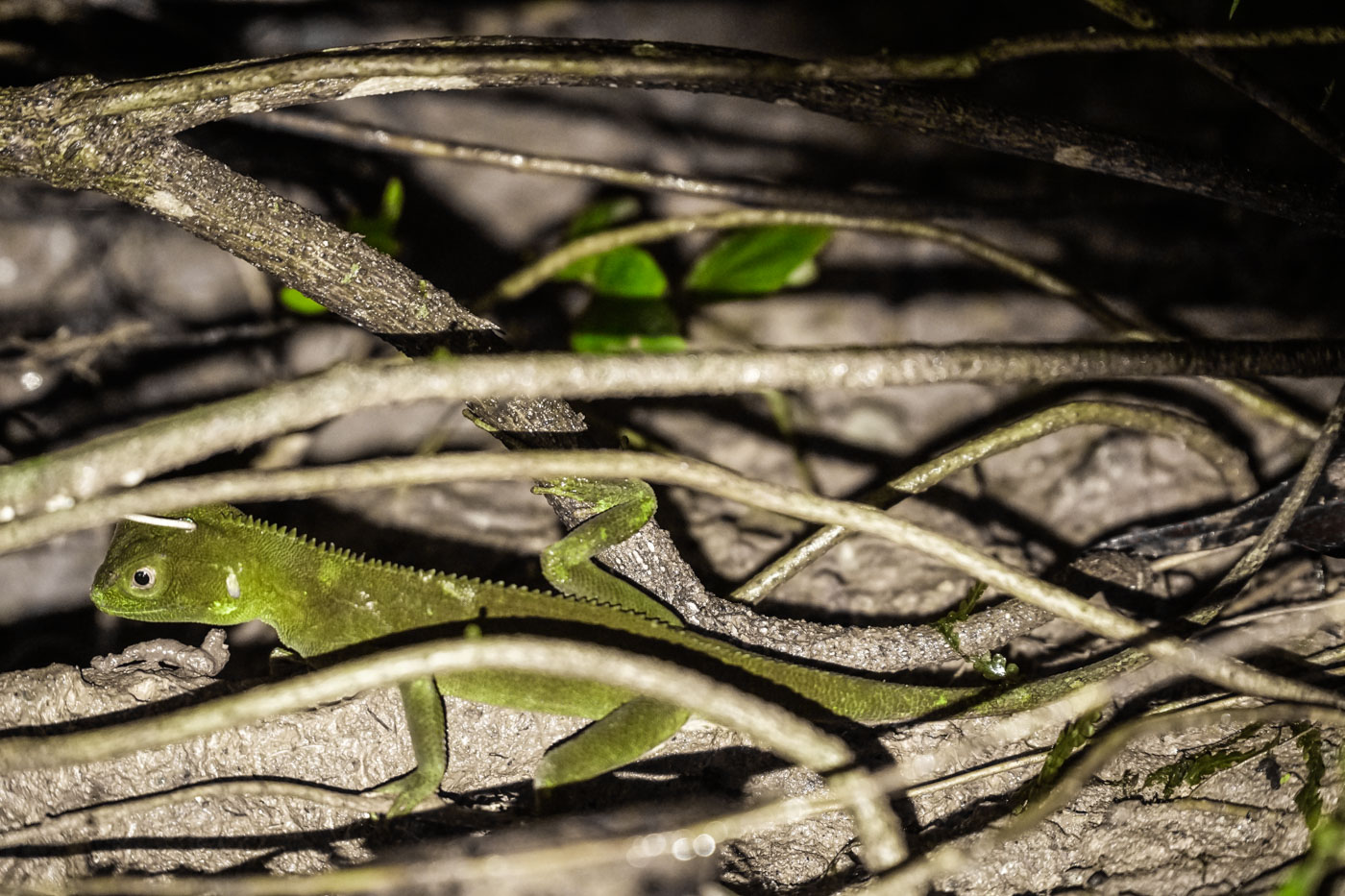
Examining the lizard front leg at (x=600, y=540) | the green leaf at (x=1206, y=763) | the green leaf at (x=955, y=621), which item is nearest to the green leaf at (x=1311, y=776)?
the green leaf at (x=1206, y=763)

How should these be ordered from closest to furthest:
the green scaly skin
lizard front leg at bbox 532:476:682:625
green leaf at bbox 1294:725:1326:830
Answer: green leaf at bbox 1294:725:1326:830, the green scaly skin, lizard front leg at bbox 532:476:682:625

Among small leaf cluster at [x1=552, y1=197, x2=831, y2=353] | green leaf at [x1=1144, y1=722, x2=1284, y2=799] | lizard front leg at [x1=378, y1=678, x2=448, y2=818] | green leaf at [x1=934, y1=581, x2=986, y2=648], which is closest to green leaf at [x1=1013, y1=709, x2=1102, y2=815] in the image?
green leaf at [x1=1144, y1=722, x2=1284, y2=799]

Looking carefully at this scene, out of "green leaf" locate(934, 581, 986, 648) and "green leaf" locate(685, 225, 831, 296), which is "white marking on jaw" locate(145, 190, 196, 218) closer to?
"green leaf" locate(685, 225, 831, 296)

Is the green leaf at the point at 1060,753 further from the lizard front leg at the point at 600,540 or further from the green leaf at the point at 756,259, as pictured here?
the green leaf at the point at 756,259

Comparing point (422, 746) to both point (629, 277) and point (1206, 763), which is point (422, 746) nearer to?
point (629, 277)

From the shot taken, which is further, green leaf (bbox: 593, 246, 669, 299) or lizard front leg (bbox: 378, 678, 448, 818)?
green leaf (bbox: 593, 246, 669, 299)

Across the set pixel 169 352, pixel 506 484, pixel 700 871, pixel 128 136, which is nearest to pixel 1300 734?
pixel 700 871
